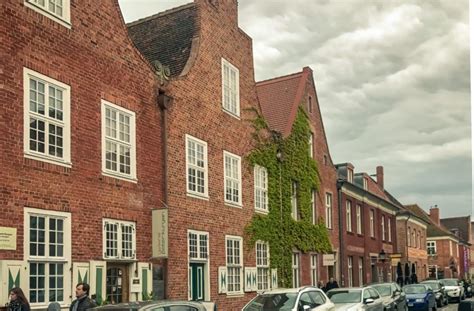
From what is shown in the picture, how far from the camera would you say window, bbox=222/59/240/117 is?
2248cm

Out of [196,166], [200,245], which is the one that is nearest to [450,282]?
[200,245]

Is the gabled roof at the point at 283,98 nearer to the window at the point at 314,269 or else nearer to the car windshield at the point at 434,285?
the window at the point at 314,269

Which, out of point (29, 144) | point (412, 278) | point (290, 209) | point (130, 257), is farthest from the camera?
point (412, 278)

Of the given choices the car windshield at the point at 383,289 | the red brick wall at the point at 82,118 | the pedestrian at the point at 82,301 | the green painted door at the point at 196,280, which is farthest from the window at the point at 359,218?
the pedestrian at the point at 82,301

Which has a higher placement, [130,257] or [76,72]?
[76,72]

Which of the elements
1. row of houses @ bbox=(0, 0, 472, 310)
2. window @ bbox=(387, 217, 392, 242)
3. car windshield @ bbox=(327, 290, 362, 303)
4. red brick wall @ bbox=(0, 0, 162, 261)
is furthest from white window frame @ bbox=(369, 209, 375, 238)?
red brick wall @ bbox=(0, 0, 162, 261)

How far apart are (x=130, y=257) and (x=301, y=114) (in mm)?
14834

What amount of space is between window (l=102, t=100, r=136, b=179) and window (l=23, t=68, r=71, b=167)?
1417mm

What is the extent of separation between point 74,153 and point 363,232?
86.2 feet

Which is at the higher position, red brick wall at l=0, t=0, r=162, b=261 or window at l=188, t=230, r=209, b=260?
red brick wall at l=0, t=0, r=162, b=261

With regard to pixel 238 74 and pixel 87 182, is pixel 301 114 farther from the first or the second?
pixel 87 182

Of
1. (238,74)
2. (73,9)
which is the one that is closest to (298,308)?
(73,9)

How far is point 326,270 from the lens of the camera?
30.5 m

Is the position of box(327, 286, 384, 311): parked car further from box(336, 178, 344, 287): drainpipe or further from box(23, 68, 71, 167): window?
box(336, 178, 344, 287): drainpipe
